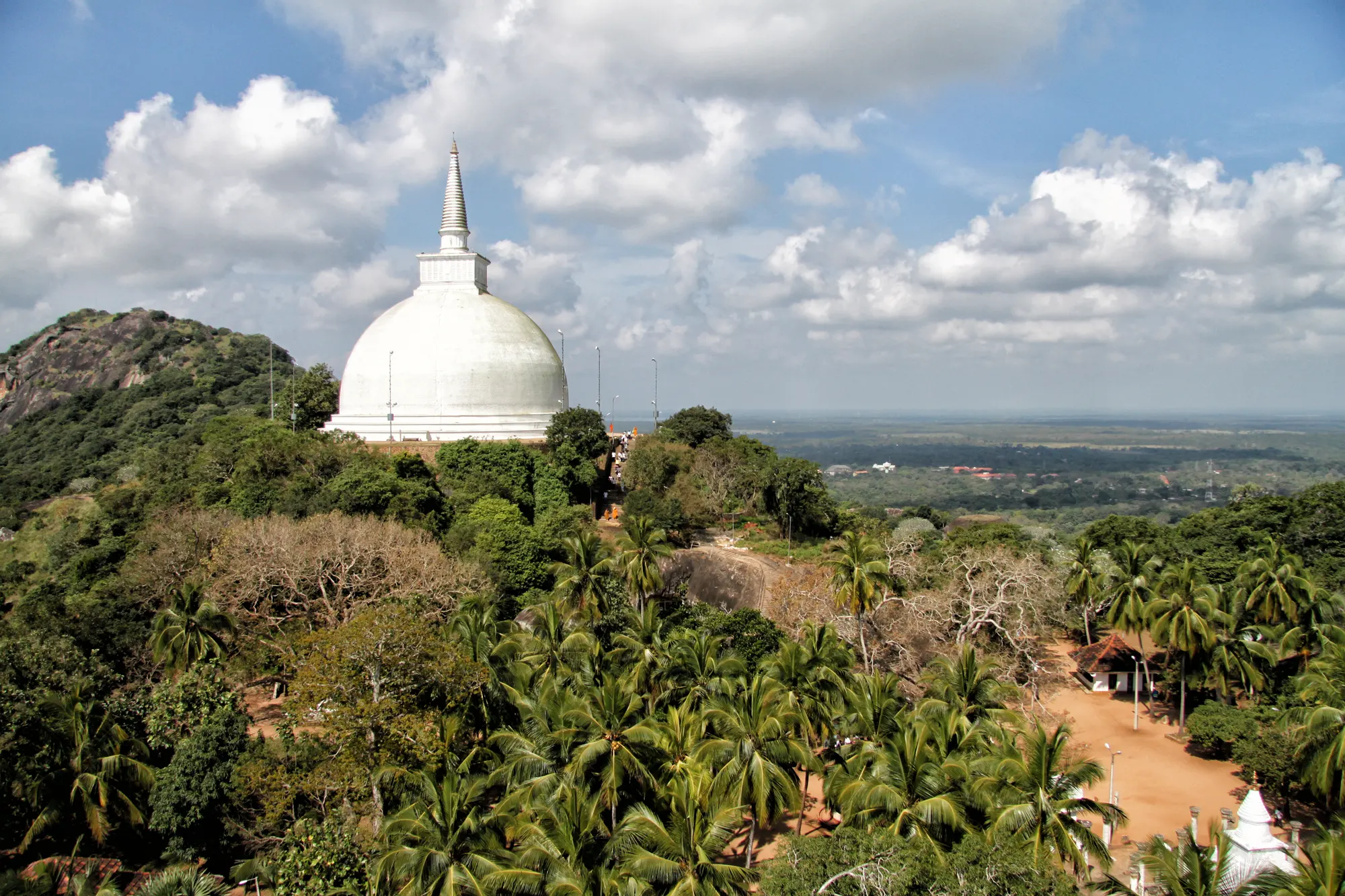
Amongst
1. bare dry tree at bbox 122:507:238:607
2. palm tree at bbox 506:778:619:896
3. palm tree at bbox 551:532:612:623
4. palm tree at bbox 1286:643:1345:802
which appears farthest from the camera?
bare dry tree at bbox 122:507:238:607

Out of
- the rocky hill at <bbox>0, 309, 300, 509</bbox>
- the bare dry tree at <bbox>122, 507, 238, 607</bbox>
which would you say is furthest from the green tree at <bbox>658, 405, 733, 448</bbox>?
the rocky hill at <bbox>0, 309, 300, 509</bbox>

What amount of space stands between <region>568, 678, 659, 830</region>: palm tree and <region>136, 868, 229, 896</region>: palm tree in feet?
20.5

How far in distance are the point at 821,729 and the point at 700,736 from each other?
2.93 meters

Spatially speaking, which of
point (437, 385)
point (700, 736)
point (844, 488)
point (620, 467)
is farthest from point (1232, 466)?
point (700, 736)

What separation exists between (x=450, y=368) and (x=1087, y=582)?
96.8 feet

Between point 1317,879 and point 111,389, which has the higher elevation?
point 111,389

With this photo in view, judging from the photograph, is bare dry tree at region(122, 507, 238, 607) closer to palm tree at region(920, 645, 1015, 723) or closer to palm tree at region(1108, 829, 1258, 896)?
palm tree at region(920, 645, 1015, 723)

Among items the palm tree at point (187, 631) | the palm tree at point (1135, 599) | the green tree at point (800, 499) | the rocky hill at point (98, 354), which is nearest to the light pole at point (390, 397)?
the green tree at point (800, 499)

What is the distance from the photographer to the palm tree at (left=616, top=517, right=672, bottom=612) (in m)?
25.0

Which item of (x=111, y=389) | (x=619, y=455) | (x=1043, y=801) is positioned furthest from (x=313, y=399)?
(x=111, y=389)

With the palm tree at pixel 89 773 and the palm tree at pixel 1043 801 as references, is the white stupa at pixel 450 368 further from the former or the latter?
the palm tree at pixel 1043 801

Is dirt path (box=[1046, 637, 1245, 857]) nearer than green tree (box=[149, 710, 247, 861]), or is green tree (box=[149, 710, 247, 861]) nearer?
green tree (box=[149, 710, 247, 861])

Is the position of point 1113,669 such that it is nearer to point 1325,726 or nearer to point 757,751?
point 1325,726

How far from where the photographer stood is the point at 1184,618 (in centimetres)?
2303
